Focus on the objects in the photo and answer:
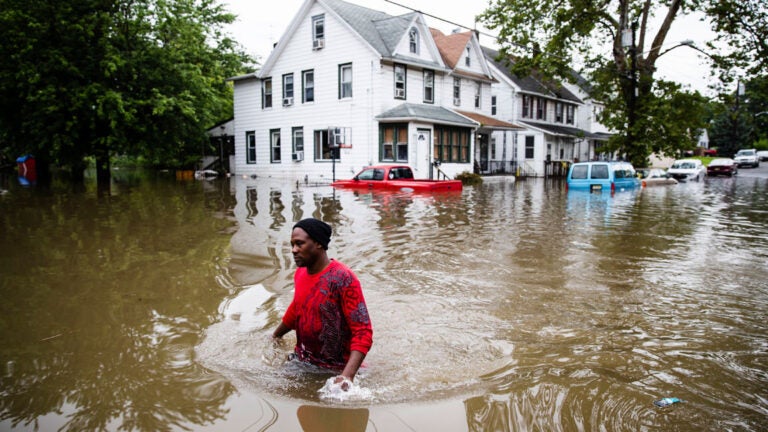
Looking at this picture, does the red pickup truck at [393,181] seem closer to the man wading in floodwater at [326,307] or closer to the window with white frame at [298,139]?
the window with white frame at [298,139]

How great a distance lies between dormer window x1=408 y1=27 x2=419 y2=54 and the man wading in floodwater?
92.0ft

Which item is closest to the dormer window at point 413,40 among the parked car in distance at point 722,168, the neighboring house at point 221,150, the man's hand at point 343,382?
the neighboring house at point 221,150

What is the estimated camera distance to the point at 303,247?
3766 millimetres

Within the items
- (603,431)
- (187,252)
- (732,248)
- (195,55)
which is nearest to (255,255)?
(187,252)

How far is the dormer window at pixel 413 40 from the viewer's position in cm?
3009

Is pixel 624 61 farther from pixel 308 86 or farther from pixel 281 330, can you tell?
pixel 281 330

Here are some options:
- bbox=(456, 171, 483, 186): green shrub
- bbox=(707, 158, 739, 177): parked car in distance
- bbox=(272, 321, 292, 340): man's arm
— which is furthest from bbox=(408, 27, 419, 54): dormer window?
bbox=(707, 158, 739, 177): parked car in distance

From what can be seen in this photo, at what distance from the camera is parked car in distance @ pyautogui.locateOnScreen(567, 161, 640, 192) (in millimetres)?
23375

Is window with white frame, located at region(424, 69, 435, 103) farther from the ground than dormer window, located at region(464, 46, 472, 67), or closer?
closer

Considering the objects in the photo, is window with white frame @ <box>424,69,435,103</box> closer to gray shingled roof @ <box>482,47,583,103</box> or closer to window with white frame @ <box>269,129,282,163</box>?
gray shingled roof @ <box>482,47,583,103</box>

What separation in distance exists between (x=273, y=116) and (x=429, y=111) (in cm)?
1045

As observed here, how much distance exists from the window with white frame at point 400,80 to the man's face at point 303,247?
87.5 feet

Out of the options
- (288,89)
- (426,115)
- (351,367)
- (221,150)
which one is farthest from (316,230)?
(221,150)

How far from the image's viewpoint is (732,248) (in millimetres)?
9977
